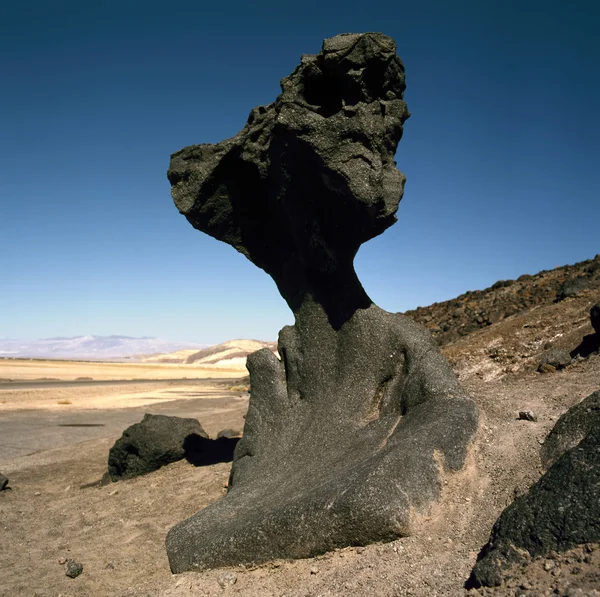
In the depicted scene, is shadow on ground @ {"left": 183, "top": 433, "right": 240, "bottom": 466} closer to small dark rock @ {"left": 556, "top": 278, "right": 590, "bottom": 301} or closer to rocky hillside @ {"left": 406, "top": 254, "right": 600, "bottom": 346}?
rocky hillside @ {"left": 406, "top": 254, "right": 600, "bottom": 346}

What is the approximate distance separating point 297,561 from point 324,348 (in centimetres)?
273

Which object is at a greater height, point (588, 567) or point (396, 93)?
point (396, 93)

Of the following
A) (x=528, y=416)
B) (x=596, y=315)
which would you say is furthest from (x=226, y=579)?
(x=596, y=315)

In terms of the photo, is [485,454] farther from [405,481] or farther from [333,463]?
[333,463]

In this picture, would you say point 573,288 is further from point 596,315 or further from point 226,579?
point 226,579

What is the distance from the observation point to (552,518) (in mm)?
3291

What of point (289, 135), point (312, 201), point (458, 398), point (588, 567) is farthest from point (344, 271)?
point (588, 567)

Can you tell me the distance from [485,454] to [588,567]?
1823 mm

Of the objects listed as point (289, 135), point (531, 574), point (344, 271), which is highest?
point (289, 135)

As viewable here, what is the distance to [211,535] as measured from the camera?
4.74 metres

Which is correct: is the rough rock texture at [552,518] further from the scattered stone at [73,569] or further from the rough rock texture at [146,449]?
the rough rock texture at [146,449]

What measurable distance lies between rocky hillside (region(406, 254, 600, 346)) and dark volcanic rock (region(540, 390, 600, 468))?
28.0ft

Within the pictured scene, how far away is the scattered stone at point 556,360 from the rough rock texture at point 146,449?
575cm

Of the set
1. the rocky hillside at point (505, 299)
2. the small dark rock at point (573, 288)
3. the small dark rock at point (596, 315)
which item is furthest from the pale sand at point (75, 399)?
the small dark rock at point (596, 315)
